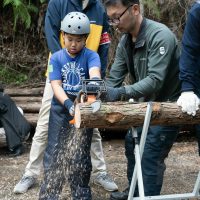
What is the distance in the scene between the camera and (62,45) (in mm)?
4715

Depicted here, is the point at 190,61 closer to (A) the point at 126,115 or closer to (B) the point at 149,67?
(B) the point at 149,67

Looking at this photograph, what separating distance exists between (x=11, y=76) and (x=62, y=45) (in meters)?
4.66

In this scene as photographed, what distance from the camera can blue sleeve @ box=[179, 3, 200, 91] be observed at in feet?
12.1

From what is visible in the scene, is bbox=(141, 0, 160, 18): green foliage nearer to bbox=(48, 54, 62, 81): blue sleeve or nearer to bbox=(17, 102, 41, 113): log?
bbox=(17, 102, 41, 113): log

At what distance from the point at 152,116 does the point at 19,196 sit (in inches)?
81.2

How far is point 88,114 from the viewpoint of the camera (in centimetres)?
347

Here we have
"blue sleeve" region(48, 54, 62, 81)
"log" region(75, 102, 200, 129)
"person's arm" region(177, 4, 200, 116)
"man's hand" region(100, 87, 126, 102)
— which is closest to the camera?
"log" region(75, 102, 200, 129)

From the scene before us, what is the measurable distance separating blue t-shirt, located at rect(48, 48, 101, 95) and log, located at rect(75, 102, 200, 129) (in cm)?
76

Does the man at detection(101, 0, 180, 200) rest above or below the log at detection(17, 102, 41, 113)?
above

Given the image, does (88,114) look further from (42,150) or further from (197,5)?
(42,150)

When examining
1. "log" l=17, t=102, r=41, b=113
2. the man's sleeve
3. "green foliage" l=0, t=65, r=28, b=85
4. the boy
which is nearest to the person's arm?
the man's sleeve

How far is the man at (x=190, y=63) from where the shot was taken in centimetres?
358

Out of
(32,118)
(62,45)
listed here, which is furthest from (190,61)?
(32,118)

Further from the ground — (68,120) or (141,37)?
(141,37)
